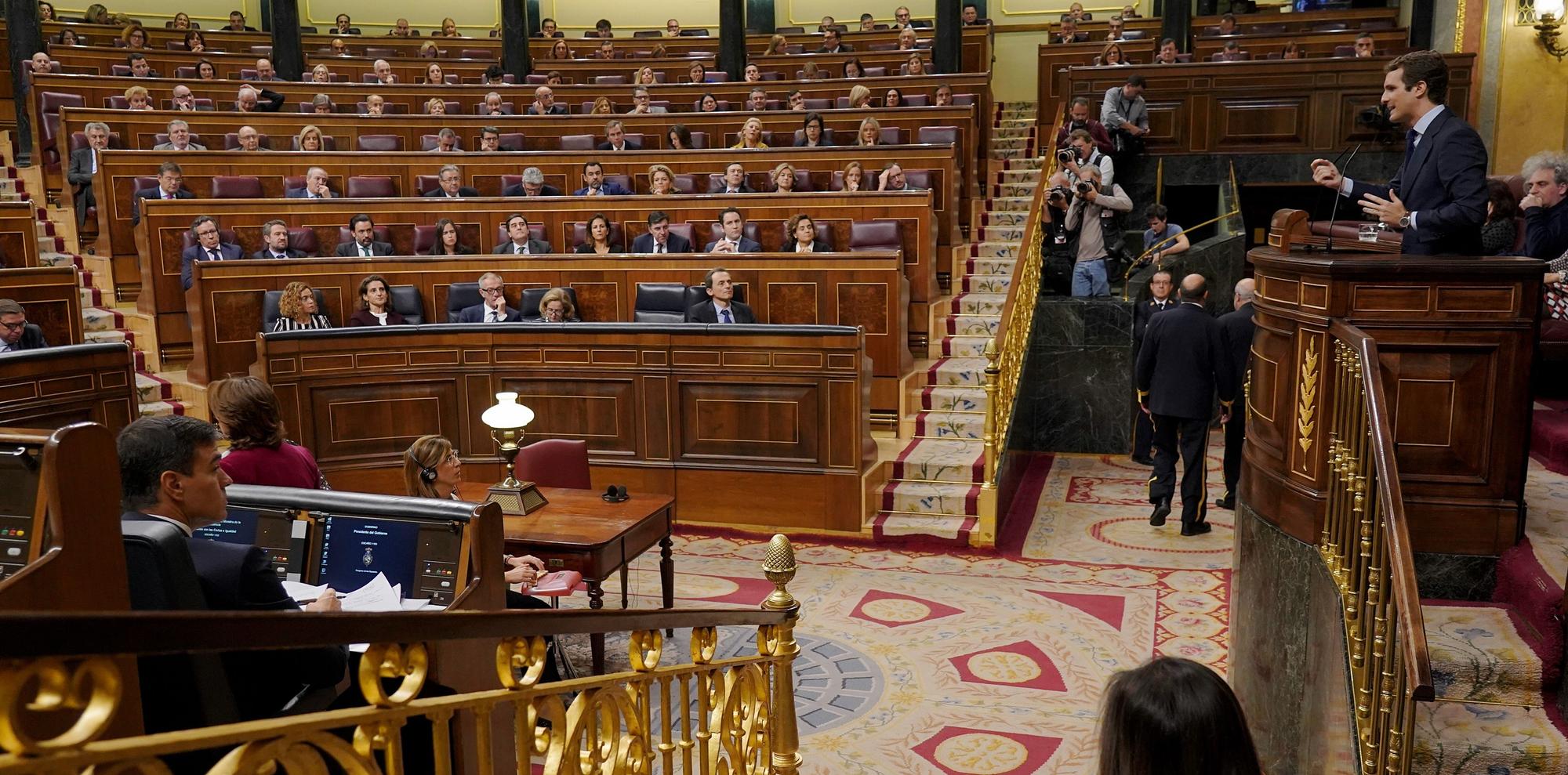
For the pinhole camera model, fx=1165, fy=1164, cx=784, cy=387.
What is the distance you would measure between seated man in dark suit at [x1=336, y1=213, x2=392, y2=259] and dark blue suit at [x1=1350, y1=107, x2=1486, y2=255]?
5.71 m

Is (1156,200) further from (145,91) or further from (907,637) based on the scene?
(145,91)

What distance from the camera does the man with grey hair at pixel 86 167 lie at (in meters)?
8.11

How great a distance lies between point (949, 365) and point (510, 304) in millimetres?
2684

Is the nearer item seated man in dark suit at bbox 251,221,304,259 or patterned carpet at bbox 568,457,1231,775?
patterned carpet at bbox 568,457,1231,775

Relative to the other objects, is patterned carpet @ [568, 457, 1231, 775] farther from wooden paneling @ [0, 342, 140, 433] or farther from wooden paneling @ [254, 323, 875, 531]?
wooden paneling @ [0, 342, 140, 433]

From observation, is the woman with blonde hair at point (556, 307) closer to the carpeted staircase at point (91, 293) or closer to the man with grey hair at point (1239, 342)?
the carpeted staircase at point (91, 293)

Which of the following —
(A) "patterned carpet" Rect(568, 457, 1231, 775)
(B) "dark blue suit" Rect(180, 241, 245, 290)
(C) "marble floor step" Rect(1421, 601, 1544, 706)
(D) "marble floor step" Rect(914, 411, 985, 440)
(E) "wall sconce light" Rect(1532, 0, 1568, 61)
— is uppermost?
(E) "wall sconce light" Rect(1532, 0, 1568, 61)


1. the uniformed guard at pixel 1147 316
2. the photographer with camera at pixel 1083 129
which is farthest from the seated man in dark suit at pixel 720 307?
the photographer with camera at pixel 1083 129

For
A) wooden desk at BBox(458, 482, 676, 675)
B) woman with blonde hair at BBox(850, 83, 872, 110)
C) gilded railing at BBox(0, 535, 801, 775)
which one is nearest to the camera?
gilded railing at BBox(0, 535, 801, 775)

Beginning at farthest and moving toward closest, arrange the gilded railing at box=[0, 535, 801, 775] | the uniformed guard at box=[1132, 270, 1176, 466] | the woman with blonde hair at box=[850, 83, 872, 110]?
1. the woman with blonde hair at box=[850, 83, 872, 110]
2. the uniformed guard at box=[1132, 270, 1176, 466]
3. the gilded railing at box=[0, 535, 801, 775]

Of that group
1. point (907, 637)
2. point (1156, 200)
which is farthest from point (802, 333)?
point (1156, 200)

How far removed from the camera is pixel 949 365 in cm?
714

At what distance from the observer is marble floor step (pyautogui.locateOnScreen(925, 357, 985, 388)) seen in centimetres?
A: 704

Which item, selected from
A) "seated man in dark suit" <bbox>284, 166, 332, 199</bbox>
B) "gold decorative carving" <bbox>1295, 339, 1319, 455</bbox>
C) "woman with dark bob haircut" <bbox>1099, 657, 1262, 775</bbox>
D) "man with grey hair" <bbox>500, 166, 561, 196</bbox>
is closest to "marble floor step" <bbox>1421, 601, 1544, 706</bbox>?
"gold decorative carving" <bbox>1295, 339, 1319, 455</bbox>
